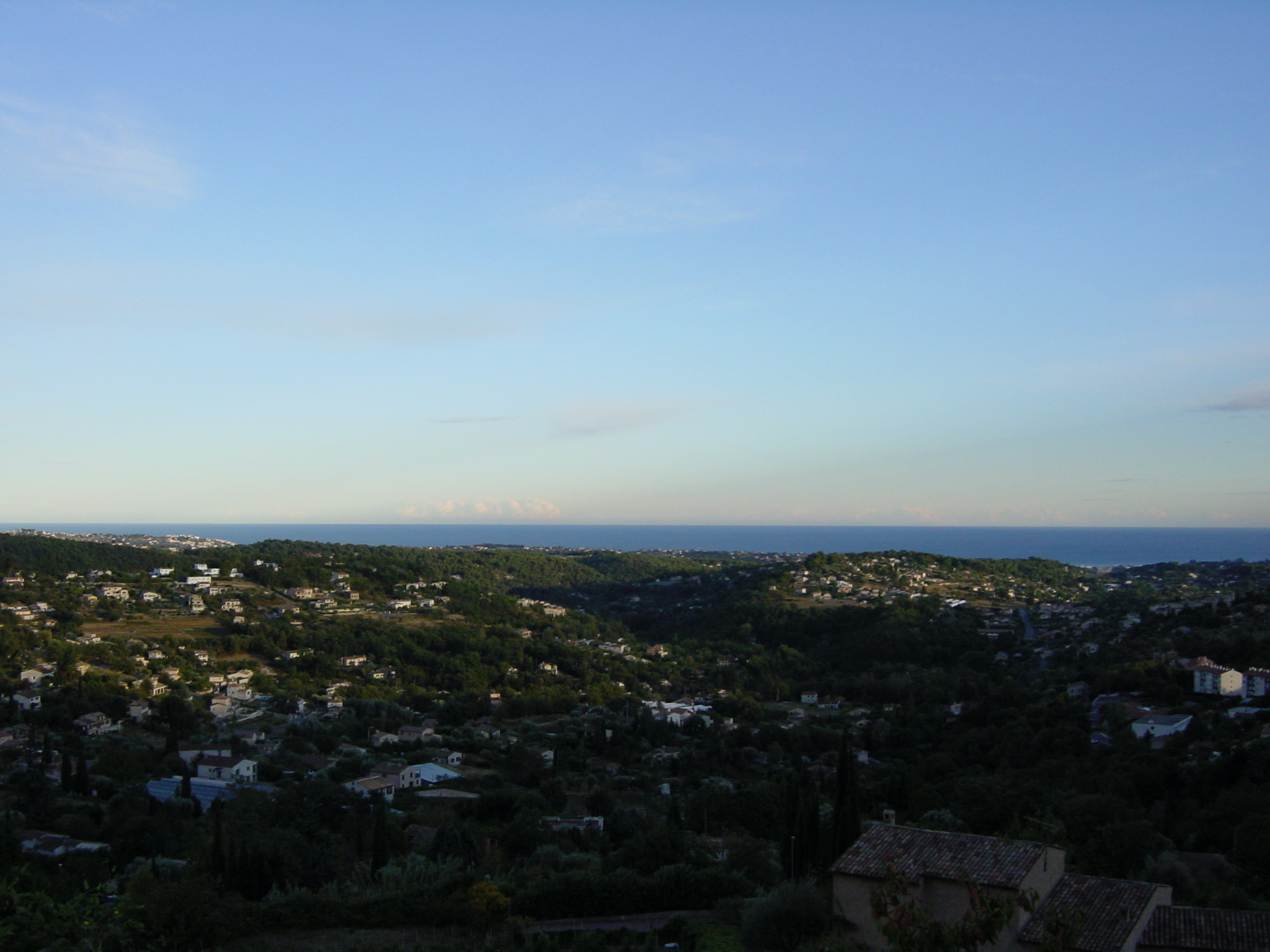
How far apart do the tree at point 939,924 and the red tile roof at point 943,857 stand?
16.9 ft

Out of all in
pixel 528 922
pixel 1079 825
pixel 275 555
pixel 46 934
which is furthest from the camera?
pixel 275 555

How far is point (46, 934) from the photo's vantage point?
20.5ft

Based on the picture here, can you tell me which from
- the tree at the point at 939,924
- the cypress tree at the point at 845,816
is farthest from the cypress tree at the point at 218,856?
the tree at the point at 939,924

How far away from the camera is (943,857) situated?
32.4 ft

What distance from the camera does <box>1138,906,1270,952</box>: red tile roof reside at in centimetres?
905

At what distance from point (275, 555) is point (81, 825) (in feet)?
180

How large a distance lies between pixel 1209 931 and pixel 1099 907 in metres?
1.02

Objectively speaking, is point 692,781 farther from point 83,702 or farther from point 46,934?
point 46,934

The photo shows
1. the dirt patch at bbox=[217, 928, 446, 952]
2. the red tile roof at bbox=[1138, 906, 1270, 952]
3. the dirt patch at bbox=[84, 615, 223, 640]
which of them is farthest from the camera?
the dirt patch at bbox=[84, 615, 223, 640]

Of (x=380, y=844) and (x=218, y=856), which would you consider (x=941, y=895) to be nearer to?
(x=380, y=844)

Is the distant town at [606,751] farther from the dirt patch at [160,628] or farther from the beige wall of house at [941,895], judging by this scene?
the dirt patch at [160,628]

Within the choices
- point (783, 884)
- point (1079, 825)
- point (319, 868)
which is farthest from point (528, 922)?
point (1079, 825)

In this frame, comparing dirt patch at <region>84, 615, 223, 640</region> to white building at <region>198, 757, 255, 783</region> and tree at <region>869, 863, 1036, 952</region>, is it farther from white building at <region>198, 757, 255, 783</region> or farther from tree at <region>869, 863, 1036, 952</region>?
tree at <region>869, 863, 1036, 952</region>

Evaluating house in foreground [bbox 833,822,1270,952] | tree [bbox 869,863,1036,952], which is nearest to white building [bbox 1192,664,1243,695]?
house in foreground [bbox 833,822,1270,952]
